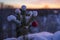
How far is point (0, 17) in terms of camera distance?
1543mm

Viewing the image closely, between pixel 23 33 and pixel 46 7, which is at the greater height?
pixel 46 7

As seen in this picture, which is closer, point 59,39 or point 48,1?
point 59,39

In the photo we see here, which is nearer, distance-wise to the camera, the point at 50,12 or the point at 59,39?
the point at 59,39

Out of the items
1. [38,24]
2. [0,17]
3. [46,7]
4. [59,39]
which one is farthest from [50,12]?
[0,17]

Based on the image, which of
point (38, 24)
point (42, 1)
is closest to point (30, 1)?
point (42, 1)

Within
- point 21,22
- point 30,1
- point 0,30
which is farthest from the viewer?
point 30,1

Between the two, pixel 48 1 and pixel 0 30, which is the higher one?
pixel 48 1

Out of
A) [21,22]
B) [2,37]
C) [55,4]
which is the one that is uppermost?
[55,4]

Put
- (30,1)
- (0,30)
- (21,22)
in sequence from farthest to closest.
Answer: (30,1) < (0,30) < (21,22)

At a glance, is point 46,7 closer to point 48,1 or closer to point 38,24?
point 48,1

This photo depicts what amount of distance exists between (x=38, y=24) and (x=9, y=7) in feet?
1.00

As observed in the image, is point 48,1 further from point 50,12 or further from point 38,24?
point 38,24

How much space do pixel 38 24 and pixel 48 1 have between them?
0.26 m

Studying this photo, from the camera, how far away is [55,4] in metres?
1.68
